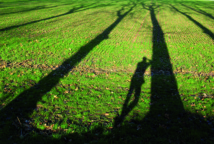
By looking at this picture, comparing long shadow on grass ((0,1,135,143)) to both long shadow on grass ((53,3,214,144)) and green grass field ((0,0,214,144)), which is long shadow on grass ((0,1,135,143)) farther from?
long shadow on grass ((53,3,214,144))

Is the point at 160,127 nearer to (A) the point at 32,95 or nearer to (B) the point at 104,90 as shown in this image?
(B) the point at 104,90

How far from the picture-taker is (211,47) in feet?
42.6

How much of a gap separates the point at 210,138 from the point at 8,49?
12.4m

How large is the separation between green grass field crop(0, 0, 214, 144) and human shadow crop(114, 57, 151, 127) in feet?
0.11

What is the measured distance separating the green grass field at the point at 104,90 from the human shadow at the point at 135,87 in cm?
3

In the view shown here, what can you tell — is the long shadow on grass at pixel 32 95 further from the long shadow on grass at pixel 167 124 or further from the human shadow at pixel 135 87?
the long shadow on grass at pixel 167 124

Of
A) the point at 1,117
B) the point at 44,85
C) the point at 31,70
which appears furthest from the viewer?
the point at 31,70

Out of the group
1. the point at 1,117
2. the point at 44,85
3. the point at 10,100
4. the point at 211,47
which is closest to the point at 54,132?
the point at 1,117

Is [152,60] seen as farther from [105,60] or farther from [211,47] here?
[211,47]

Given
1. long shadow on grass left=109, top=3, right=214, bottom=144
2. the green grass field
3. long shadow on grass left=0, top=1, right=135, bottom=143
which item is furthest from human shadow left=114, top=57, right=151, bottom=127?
long shadow on grass left=0, top=1, right=135, bottom=143

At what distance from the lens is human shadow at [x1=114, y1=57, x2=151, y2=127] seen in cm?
587

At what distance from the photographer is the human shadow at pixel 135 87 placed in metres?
5.87

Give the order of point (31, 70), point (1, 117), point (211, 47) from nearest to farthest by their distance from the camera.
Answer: point (1, 117) → point (31, 70) → point (211, 47)

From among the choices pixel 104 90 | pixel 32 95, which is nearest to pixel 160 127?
pixel 104 90
